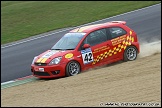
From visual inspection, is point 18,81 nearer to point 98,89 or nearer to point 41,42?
point 98,89

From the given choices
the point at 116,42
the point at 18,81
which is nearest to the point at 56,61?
the point at 18,81

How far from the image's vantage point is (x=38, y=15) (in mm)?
30938

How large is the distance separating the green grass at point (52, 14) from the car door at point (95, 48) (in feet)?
32.7

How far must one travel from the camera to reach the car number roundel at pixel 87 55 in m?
13.7

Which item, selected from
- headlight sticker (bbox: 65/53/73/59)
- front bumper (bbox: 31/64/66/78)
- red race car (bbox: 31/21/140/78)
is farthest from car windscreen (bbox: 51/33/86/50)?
front bumper (bbox: 31/64/66/78)

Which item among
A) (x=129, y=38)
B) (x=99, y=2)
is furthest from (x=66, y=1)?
(x=129, y=38)

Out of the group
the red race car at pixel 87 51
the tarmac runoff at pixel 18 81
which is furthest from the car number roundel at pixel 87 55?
the tarmac runoff at pixel 18 81

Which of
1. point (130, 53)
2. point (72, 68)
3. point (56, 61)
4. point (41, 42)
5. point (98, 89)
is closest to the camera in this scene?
point (98, 89)

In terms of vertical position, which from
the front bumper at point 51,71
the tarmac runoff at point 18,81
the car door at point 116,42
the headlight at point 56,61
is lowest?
the tarmac runoff at point 18,81

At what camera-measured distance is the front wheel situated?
47.6ft

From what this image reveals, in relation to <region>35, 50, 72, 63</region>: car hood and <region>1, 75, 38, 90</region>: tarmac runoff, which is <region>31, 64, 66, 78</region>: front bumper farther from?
<region>1, 75, 38, 90</region>: tarmac runoff

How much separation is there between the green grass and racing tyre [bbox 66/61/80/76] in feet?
33.7

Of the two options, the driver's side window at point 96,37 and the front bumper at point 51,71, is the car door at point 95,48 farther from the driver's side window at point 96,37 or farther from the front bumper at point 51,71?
the front bumper at point 51,71

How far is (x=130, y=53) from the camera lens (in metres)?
14.6
